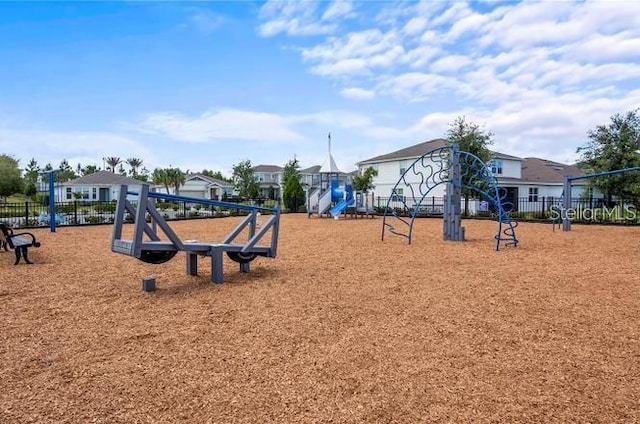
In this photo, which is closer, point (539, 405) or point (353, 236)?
point (539, 405)

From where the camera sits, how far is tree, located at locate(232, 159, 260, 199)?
4509 cm

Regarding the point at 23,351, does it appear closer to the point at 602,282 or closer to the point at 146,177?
the point at 602,282

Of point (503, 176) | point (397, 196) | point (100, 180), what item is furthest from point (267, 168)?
point (397, 196)

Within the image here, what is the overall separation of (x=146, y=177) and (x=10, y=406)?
75.7 metres

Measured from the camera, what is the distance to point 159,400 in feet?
9.29

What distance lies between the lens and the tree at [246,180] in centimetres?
4509

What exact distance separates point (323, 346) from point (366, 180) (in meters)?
36.8

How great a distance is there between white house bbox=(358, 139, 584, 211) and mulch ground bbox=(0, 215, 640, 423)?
2731 centimetres

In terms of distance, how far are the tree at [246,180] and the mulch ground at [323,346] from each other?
3807cm

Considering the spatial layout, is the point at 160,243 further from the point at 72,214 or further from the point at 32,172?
the point at 32,172

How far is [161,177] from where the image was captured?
59.3m

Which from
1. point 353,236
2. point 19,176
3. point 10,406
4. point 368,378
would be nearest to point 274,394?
point 368,378

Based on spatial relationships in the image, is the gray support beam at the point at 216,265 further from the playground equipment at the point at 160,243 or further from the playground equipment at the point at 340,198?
the playground equipment at the point at 340,198

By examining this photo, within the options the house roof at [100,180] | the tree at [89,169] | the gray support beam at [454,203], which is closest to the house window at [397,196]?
the gray support beam at [454,203]
